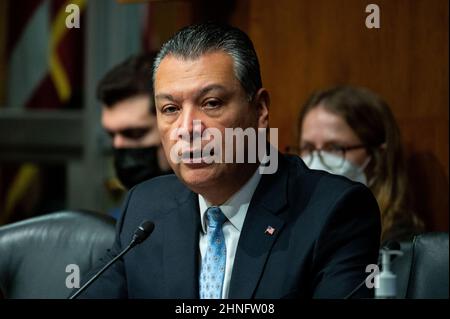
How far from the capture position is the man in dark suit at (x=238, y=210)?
1.91m

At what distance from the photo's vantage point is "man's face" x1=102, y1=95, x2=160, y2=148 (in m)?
3.13

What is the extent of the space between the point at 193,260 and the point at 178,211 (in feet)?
0.49

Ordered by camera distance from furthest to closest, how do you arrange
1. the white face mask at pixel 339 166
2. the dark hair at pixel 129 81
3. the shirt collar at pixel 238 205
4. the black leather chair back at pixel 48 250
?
the dark hair at pixel 129 81 < the white face mask at pixel 339 166 < the black leather chair back at pixel 48 250 < the shirt collar at pixel 238 205

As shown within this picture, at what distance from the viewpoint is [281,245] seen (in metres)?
1.94

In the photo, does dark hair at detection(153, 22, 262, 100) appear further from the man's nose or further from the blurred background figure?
the blurred background figure

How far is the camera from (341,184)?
197 cm

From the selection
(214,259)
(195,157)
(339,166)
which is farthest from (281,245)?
(339,166)

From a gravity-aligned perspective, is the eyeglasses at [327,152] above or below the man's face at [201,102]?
below

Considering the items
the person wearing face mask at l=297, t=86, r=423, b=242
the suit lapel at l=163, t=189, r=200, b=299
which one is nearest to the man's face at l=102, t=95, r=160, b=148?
the person wearing face mask at l=297, t=86, r=423, b=242

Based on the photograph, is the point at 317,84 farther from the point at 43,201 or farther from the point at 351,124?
the point at 43,201

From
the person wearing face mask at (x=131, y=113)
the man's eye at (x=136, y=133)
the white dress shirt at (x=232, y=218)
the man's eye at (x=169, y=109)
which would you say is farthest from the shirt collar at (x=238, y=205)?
the man's eye at (x=136, y=133)

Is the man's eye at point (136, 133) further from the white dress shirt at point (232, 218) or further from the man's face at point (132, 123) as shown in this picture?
the white dress shirt at point (232, 218)

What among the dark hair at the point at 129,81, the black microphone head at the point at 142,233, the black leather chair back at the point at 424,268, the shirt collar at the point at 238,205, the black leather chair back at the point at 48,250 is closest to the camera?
the black microphone head at the point at 142,233
